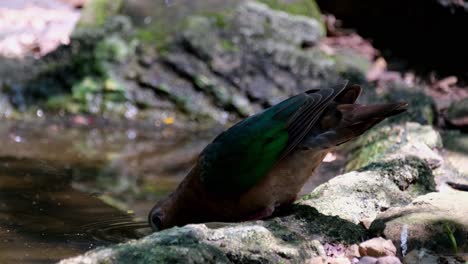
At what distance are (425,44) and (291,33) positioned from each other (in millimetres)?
1678

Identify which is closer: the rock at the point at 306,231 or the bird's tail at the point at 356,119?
the rock at the point at 306,231

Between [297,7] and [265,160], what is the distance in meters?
5.80

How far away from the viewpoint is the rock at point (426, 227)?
11.6 ft

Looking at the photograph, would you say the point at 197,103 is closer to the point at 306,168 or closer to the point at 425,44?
the point at 425,44

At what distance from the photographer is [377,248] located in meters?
3.45

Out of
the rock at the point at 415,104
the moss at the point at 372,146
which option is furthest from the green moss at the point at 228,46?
the moss at the point at 372,146

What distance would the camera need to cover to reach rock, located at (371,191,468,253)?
11.6 feet

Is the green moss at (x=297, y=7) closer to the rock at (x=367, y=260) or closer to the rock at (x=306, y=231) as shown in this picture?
the rock at (x=306, y=231)

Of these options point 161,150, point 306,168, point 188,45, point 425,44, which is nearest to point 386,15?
point 425,44

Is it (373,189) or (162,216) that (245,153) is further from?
(373,189)

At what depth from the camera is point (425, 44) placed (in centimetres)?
971

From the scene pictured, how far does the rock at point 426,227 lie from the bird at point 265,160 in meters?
0.51

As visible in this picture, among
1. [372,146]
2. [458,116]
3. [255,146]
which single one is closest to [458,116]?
[458,116]

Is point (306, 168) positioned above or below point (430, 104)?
above
